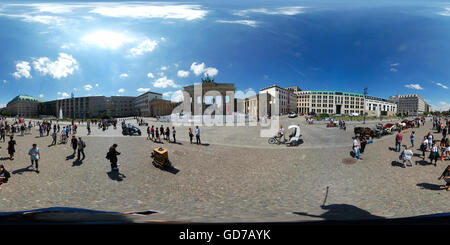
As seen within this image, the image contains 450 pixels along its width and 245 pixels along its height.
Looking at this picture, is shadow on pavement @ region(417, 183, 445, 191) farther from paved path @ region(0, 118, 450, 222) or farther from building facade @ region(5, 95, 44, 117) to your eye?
building facade @ region(5, 95, 44, 117)

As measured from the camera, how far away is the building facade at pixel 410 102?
3582 mm

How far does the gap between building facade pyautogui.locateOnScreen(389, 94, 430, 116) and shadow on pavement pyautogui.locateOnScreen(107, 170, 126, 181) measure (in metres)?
6.10

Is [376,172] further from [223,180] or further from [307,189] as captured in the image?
[223,180]

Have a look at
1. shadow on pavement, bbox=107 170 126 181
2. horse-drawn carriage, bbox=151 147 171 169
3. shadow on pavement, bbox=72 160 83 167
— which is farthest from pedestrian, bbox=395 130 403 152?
shadow on pavement, bbox=72 160 83 167

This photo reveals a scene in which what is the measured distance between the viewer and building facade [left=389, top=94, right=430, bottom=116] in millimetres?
3582

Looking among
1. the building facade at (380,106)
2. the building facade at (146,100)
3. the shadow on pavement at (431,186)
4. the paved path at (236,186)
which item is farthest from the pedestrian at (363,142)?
the building facade at (146,100)

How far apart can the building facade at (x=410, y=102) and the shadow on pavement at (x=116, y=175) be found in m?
6.10

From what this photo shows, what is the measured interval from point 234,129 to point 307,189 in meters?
4.20

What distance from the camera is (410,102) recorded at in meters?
3.73

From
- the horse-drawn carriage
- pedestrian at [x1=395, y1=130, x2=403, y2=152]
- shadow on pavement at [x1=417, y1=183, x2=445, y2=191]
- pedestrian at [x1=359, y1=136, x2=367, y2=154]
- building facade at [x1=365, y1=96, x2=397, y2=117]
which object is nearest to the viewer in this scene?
shadow on pavement at [x1=417, y1=183, x2=445, y2=191]

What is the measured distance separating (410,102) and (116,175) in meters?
6.65

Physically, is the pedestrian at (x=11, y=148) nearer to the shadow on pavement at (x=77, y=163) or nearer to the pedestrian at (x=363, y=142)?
the shadow on pavement at (x=77, y=163)
